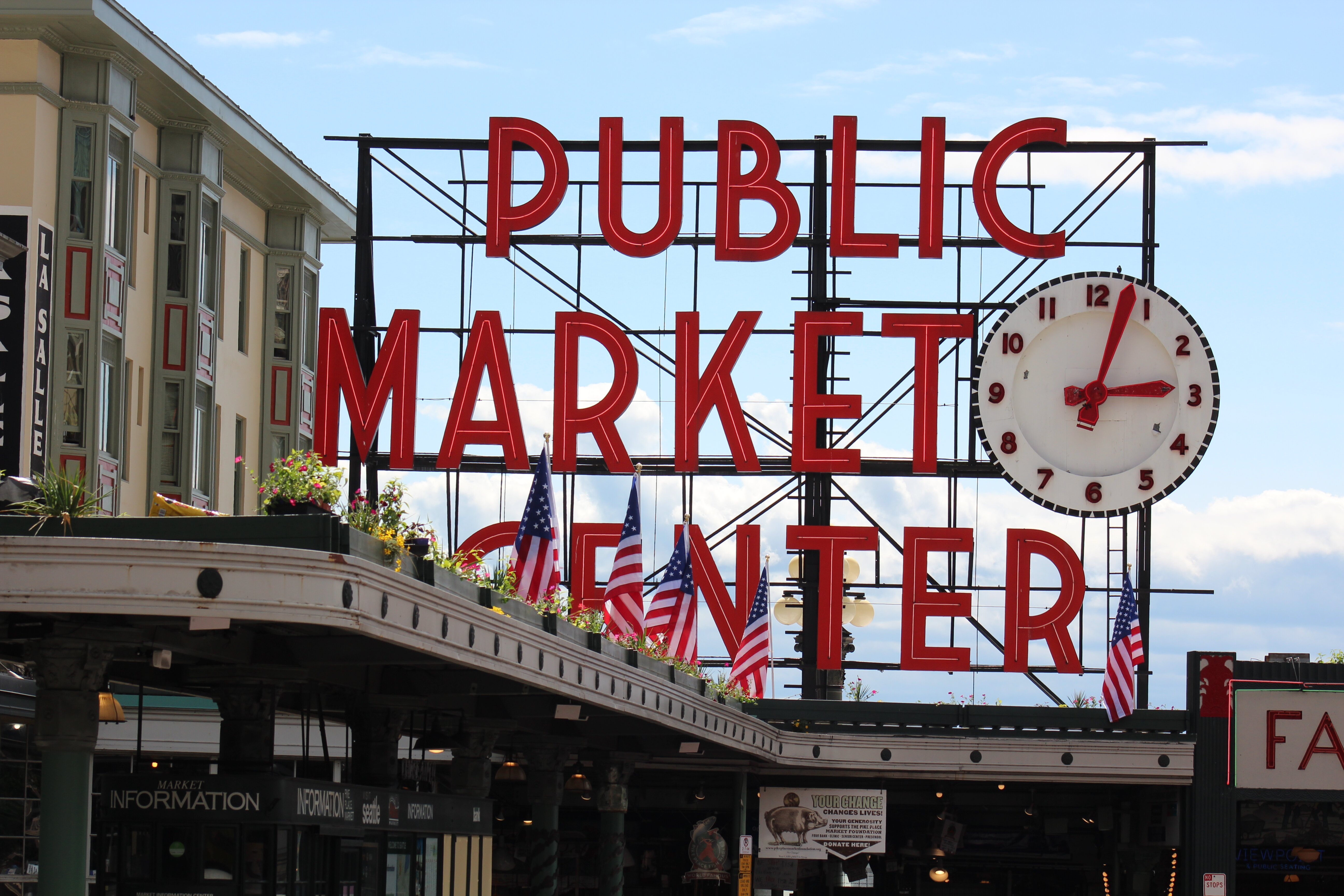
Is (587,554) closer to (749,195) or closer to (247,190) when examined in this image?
(749,195)

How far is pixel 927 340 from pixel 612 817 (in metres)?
15.2

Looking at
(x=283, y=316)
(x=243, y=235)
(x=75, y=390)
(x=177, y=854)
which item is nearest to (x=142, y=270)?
(x=75, y=390)

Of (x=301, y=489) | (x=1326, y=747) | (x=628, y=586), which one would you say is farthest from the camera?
(x=1326, y=747)

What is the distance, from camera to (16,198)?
36.9 metres

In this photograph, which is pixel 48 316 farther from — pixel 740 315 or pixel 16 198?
pixel 740 315

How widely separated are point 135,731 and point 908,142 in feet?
73.5

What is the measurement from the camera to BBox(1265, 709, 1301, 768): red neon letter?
36688 millimetres

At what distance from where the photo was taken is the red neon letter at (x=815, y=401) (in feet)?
144

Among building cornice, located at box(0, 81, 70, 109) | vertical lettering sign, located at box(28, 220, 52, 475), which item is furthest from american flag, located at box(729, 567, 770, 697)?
building cornice, located at box(0, 81, 70, 109)

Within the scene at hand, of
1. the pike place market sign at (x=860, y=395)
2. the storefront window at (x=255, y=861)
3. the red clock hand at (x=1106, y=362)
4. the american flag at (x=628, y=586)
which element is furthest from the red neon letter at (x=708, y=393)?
the storefront window at (x=255, y=861)

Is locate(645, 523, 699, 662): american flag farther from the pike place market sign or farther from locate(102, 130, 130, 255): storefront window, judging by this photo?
locate(102, 130, 130, 255): storefront window

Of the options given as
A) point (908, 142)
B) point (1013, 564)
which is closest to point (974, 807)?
point (1013, 564)

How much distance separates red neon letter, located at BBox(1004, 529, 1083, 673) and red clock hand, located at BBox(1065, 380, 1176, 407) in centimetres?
323

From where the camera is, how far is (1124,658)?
1522 inches
